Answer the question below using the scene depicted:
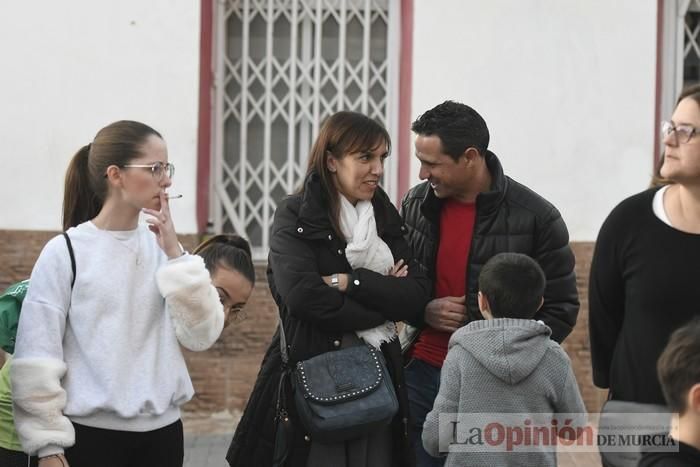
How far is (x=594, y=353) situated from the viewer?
375cm

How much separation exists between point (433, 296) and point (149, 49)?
3.94 metres

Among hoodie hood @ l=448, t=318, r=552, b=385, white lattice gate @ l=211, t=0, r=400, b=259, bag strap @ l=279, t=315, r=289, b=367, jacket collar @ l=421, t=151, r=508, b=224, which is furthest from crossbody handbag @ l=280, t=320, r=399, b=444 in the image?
white lattice gate @ l=211, t=0, r=400, b=259

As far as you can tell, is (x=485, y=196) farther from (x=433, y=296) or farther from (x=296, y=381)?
(x=296, y=381)

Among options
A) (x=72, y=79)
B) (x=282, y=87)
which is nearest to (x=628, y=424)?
(x=282, y=87)

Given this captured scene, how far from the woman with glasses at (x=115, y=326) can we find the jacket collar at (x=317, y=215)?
59 centimetres

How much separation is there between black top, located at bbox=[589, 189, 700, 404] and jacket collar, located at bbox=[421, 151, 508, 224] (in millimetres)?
712

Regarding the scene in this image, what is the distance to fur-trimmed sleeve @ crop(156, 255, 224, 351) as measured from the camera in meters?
3.48

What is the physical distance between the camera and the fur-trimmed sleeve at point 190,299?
Result: 11.4 feet

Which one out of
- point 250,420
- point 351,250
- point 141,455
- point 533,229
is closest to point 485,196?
point 533,229

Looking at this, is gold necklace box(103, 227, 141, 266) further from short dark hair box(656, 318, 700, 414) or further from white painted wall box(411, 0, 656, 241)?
white painted wall box(411, 0, 656, 241)

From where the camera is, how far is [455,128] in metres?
4.30

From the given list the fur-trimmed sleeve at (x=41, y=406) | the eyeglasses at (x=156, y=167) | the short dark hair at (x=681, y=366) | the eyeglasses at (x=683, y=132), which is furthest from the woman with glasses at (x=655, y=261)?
the fur-trimmed sleeve at (x=41, y=406)

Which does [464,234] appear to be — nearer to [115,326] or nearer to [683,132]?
[683,132]

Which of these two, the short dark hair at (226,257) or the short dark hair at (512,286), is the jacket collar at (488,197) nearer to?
the short dark hair at (512,286)
